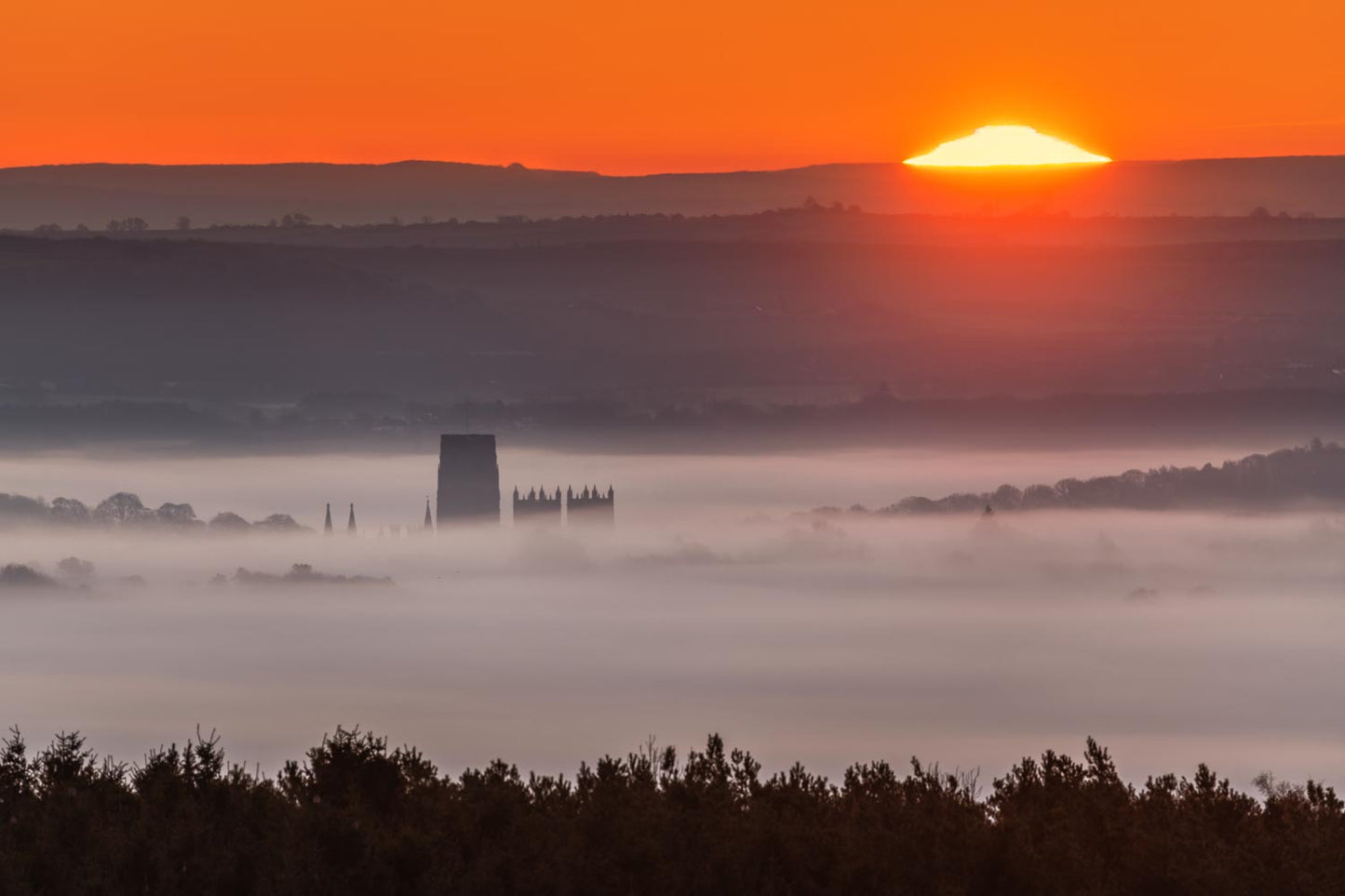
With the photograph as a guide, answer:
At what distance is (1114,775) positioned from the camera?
114562mm

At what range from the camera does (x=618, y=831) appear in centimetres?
10369

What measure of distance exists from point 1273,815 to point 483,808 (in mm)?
31746

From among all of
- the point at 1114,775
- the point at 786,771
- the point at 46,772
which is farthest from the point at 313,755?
the point at 1114,775

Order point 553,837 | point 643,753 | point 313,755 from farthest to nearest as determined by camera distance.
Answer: point 643,753
point 313,755
point 553,837

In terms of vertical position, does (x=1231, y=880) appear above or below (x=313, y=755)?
below

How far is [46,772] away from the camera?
111 metres

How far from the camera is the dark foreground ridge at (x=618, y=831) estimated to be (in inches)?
3787

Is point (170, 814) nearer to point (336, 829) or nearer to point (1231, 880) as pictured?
point (336, 829)

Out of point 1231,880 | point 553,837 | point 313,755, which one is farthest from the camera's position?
point 313,755

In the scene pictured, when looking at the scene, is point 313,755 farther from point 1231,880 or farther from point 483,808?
point 1231,880

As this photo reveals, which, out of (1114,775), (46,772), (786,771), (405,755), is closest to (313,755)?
(405,755)

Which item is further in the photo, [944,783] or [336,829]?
[944,783]

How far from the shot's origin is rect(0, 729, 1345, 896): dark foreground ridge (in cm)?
9619

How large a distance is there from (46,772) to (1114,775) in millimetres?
45464
